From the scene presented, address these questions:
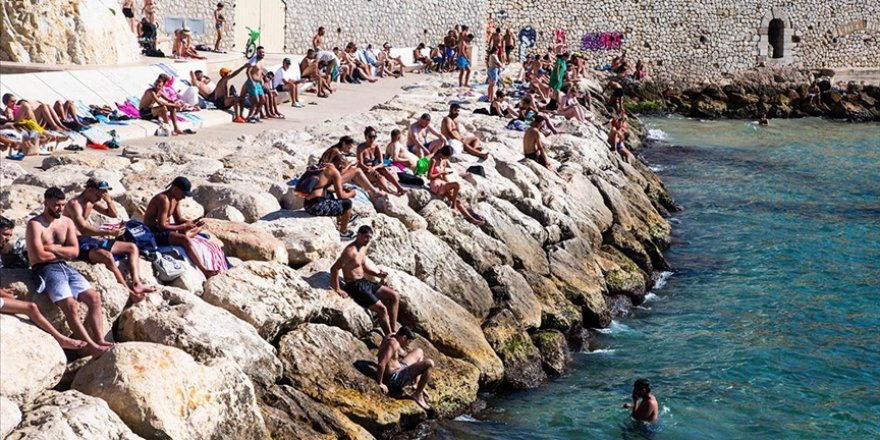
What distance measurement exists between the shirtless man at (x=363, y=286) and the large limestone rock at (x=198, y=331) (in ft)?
5.17

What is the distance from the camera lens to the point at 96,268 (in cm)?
937

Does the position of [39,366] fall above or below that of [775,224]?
above

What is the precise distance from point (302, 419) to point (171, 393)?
138cm

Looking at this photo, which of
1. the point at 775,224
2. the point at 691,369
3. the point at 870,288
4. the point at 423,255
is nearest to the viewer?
the point at 423,255

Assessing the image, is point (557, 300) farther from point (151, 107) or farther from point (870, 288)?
point (151, 107)

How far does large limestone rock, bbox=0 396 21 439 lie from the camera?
24.2 ft

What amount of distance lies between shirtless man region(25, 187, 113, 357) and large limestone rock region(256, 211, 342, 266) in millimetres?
2806

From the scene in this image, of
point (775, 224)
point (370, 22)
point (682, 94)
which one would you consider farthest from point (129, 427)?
point (682, 94)

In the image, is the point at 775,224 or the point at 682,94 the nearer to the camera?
the point at 775,224

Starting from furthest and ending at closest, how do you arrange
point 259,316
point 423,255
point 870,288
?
point 870,288, point 423,255, point 259,316

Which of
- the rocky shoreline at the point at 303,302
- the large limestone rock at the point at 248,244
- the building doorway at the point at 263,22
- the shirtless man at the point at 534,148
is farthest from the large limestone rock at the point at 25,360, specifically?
the building doorway at the point at 263,22

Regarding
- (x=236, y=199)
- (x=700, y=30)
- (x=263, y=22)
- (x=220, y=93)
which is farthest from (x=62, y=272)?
(x=700, y=30)

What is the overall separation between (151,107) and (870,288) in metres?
11.8

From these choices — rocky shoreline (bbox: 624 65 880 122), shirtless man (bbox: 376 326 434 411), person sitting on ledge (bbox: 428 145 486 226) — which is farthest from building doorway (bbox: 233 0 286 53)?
shirtless man (bbox: 376 326 434 411)
